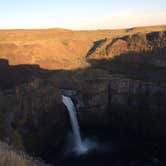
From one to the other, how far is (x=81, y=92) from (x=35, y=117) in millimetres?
6700

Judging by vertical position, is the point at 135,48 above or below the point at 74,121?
above

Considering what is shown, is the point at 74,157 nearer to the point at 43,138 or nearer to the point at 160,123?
the point at 43,138

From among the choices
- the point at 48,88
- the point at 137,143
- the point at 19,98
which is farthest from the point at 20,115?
the point at 137,143

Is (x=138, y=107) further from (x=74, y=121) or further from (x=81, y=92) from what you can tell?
(x=74, y=121)

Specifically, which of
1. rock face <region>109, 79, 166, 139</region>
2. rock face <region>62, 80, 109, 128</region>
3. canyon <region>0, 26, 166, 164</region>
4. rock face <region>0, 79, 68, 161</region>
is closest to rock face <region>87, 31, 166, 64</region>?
canyon <region>0, 26, 166, 164</region>

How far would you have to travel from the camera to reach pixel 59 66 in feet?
154

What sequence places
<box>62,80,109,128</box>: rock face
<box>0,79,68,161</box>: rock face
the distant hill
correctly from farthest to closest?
the distant hill, <box>62,80,109,128</box>: rock face, <box>0,79,68,161</box>: rock face

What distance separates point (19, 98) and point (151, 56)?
2186 centimetres

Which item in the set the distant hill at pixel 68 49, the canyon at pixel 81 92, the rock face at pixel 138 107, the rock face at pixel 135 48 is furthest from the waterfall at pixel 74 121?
the rock face at pixel 135 48

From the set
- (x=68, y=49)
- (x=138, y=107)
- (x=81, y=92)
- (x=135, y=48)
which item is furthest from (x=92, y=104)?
(x=68, y=49)

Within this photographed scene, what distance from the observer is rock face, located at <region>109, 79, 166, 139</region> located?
109 feet

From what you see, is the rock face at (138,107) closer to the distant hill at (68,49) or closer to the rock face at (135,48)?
the rock face at (135,48)

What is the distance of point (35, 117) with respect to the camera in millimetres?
31391

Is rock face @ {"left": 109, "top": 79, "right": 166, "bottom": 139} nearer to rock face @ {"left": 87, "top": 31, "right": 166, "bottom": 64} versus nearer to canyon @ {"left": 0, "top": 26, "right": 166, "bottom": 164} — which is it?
canyon @ {"left": 0, "top": 26, "right": 166, "bottom": 164}
